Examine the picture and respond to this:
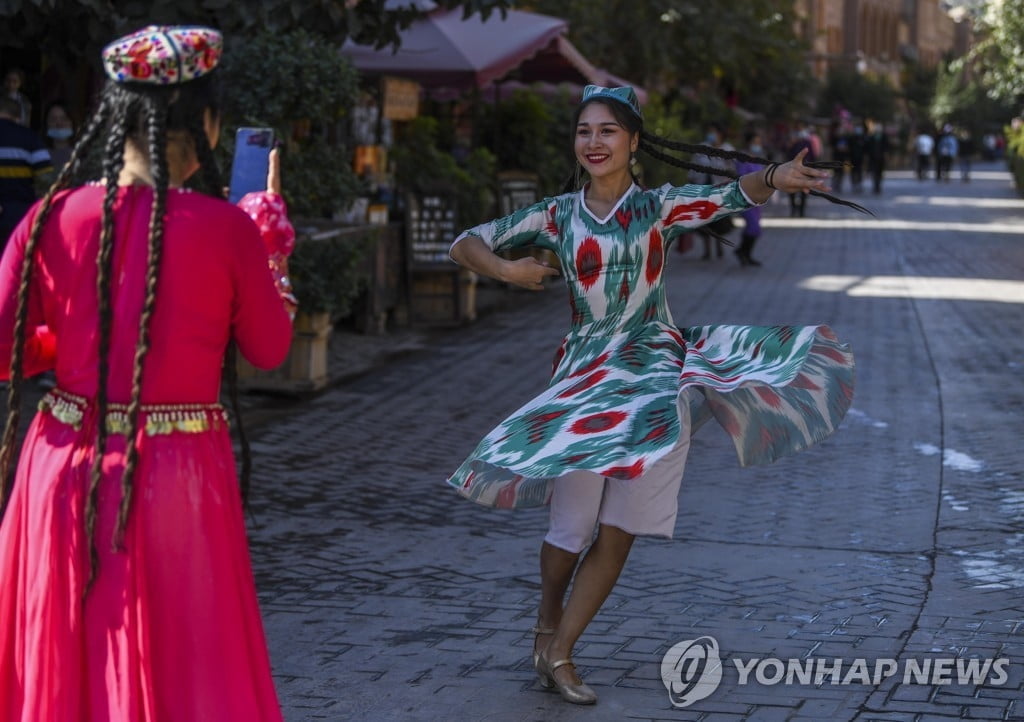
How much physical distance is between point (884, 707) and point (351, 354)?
8492 millimetres

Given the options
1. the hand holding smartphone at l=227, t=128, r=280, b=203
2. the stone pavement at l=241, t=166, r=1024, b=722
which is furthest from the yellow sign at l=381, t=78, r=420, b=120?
the hand holding smartphone at l=227, t=128, r=280, b=203

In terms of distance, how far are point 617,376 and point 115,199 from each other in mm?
1856

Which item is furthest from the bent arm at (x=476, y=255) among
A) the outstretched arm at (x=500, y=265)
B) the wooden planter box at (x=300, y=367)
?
the wooden planter box at (x=300, y=367)

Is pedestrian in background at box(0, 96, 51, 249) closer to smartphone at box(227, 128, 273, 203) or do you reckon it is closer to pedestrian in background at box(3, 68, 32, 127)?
pedestrian in background at box(3, 68, 32, 127)

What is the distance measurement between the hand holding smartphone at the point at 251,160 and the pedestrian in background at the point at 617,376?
4.08 feet

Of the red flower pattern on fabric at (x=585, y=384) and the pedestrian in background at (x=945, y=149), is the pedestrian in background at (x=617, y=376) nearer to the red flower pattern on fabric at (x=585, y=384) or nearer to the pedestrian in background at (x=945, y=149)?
the red flower pattern on fabric at (x=585, y=384)

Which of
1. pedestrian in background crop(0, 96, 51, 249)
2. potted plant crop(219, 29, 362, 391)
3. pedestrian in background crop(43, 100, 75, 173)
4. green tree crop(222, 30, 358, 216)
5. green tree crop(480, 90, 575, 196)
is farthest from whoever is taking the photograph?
green tree crop(480, 90, 575, 196)

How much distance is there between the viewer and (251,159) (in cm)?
597

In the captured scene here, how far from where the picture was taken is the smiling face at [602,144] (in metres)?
4.93

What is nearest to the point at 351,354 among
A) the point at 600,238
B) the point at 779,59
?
the point at 600,238

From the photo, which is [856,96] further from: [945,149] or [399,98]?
[399,98]

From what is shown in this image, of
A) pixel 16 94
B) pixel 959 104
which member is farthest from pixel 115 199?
pixel 959 104

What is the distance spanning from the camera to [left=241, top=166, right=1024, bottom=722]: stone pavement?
5008mm

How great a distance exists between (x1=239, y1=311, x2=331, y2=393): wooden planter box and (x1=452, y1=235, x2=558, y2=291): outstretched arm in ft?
19.9
